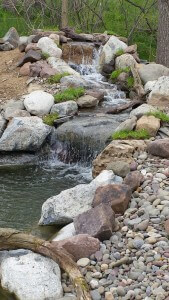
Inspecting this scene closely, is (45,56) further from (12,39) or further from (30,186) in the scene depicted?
(30,186)

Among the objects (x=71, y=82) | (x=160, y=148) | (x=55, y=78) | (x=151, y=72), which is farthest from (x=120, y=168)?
(x=151, y=72)

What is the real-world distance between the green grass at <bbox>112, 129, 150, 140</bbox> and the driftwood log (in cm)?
265

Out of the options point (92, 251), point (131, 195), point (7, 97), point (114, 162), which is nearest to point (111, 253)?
point (92, 251)

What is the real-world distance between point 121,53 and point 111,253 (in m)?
6.77

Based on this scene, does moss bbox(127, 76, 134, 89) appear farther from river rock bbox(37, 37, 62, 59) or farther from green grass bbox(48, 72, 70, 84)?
river rock bbox(37, 37, 62, 59)

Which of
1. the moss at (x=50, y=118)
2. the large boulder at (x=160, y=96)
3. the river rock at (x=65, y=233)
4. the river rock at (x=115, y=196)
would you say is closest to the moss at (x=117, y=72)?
the large boulder at (x=160, y=96)

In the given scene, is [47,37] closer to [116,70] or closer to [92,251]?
[116,70]

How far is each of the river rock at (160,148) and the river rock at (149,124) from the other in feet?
2.24

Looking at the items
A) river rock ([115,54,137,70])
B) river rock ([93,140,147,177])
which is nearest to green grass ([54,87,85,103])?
river rock ([115,54,137,70])

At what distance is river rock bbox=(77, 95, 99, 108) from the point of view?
28.2ft

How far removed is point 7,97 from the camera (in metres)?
9.15

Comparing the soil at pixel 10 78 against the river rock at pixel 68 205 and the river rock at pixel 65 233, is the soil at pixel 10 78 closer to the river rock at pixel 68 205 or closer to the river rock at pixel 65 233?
the river rock at pixel 68 205

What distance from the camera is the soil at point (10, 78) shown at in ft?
30.4

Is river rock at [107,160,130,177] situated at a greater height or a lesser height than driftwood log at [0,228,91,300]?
lesser
